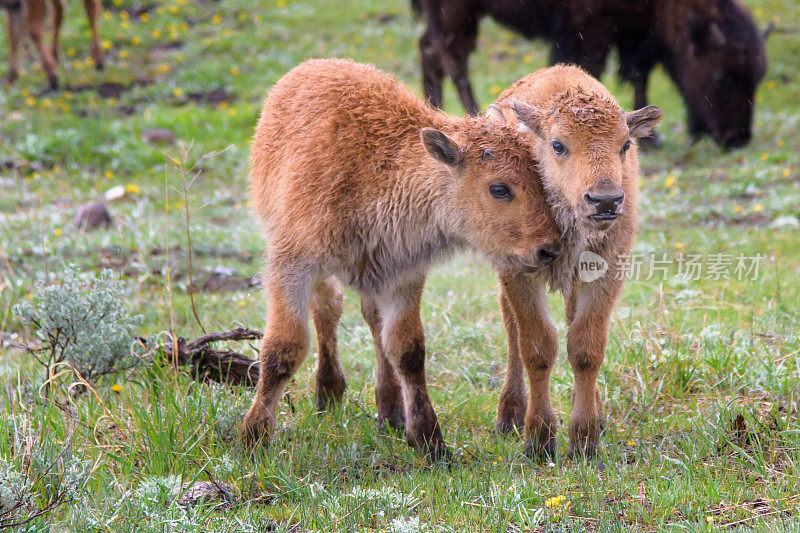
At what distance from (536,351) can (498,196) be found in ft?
2.91

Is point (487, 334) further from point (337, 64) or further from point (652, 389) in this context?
point (337, 64)

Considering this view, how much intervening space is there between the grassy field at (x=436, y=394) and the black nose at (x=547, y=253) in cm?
106

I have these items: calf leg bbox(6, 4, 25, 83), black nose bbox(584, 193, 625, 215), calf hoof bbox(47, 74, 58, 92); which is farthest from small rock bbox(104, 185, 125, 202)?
black nose bbox(584, 193, 625, 215)

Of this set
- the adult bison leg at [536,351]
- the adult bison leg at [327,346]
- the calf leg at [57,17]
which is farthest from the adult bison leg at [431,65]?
the adult bison leg at [536,351]

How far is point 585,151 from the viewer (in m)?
4.18

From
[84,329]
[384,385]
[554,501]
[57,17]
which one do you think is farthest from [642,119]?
[57,17]

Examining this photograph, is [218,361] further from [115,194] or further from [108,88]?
[108,88]

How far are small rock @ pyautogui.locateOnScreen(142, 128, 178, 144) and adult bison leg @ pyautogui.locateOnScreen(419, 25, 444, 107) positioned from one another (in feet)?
13.4

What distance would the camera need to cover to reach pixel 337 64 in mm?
5426

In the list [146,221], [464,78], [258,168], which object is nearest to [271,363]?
[258,168]

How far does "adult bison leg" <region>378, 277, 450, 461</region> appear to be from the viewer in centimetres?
479

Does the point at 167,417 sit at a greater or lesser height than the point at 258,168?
lesser

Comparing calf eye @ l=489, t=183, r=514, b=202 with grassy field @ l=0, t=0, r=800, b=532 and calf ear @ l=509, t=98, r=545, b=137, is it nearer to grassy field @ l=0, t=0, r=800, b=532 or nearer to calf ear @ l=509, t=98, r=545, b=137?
calf ear @ l=509, t=98, r=545, b=137

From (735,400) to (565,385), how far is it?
1.02 meters
